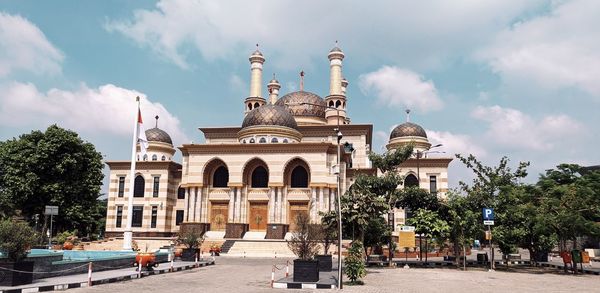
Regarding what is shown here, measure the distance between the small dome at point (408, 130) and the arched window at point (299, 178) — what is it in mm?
18673

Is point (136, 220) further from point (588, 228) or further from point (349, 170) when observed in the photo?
point (588, 228)

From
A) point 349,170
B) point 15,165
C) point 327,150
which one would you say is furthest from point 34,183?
point 349,170

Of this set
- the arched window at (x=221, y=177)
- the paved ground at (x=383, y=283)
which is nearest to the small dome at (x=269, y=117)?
the arched window at (x=221, y=177)

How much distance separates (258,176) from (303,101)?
1488 cm

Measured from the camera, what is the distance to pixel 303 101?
190 ft

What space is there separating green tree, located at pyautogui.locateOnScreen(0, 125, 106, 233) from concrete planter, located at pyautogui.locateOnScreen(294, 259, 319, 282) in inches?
1282

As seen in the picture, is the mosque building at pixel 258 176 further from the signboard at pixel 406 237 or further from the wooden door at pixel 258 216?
the signboard at pixel 406 237

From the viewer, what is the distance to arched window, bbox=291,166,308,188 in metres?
45.4

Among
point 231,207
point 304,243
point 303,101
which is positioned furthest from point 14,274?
point 303,101

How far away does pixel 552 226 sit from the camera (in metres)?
26.0

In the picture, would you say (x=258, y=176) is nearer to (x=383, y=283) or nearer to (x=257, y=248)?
(x=257, y=248)

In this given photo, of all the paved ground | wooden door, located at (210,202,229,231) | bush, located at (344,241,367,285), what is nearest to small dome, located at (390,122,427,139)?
wooden door, located at (210,202,229,231)

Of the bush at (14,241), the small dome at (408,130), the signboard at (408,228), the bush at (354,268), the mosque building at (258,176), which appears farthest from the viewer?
the small dome at (408,130)

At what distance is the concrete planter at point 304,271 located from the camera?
1828cm
